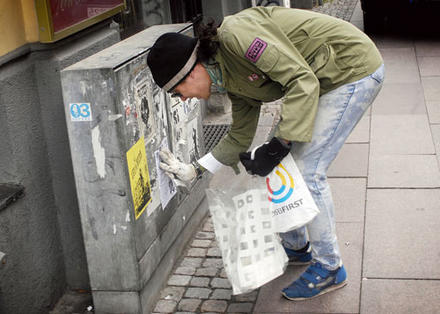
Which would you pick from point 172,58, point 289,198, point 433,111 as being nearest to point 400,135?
point 433,111

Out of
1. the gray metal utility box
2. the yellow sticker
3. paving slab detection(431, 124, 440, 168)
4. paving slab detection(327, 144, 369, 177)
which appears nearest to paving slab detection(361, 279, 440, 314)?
the gray metal utility box

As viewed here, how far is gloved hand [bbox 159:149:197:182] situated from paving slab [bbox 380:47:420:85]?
433 cm

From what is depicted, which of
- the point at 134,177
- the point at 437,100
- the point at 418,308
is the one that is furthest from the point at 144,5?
the point at 418,308

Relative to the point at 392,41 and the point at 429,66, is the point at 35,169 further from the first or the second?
the point at 392,41

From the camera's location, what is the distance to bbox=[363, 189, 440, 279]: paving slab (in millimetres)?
3977

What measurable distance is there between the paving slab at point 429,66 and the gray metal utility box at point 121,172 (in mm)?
4669

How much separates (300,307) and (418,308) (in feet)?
1.97

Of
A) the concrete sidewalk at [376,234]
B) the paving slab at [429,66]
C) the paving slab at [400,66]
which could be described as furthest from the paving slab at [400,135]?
the paving slab at [429,66]

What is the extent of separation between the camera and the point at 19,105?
11.4 ft

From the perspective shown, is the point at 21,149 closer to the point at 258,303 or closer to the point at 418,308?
the point at 258,303

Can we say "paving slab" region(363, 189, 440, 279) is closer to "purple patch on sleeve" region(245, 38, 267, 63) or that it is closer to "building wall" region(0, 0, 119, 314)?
"purple patch on sleeve" region(245, 38, 267, 63)

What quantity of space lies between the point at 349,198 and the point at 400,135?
1.38 m

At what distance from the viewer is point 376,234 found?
441cm

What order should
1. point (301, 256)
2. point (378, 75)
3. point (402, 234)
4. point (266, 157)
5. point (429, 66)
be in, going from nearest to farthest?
point (266, 157) → point (378, 75) → point (301, 256) → point (402, 234) → point (429, 66)
